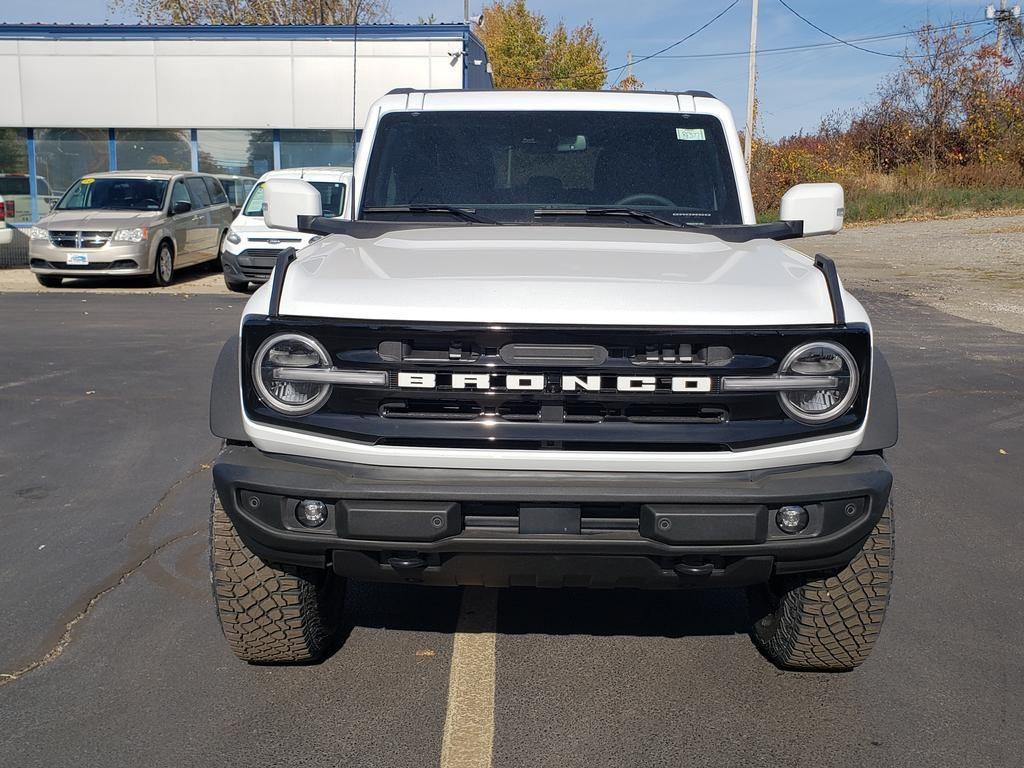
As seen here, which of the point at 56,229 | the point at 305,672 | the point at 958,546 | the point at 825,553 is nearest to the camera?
the point at 825,553

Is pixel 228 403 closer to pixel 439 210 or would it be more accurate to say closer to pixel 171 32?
pixel 439 210

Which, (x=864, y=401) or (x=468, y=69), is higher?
(x=468, y=69)

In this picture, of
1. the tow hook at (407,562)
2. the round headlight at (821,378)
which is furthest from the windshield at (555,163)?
the tow hook at (407,562)

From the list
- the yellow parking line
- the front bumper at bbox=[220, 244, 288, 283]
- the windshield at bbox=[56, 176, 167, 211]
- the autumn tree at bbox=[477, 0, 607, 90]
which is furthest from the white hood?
the autumn tree at bbox=[477, 0, 607, 90]

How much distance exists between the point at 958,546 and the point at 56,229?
14007 millimetres

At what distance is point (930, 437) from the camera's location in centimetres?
705

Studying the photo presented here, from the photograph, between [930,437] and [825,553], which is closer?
[825,553]

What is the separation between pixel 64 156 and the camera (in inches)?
931

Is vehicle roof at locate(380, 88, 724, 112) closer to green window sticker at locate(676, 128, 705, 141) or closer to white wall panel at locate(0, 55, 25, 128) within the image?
green window sticker at locate(676, 128, 705, 141)

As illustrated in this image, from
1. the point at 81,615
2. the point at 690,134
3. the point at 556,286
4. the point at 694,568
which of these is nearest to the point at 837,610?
the point at 694,568

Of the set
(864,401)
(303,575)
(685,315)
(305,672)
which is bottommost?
(305,672)

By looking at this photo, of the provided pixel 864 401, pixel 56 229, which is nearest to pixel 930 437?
pixel 864 401

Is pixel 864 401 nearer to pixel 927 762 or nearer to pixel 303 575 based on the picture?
pixel 927 762

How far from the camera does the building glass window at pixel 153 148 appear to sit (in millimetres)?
23531
